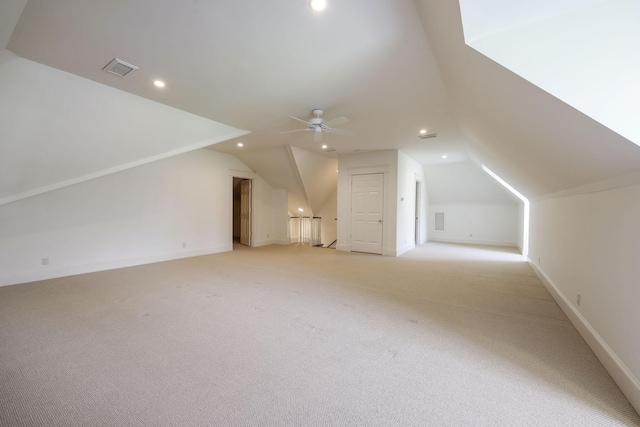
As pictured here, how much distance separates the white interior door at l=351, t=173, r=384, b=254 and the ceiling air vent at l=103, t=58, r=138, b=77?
4979 millimetres

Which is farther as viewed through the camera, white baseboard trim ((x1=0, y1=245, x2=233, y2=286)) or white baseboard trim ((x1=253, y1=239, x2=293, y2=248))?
white baseboard trim ((x1=253, y1=239, x2=293, y2=248))

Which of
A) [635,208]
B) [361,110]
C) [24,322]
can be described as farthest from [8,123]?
[635,208]

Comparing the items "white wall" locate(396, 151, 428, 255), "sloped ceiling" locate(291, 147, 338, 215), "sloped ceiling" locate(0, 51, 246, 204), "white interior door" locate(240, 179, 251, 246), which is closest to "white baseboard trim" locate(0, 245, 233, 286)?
"sloped ceiling" locate(0, 51, 246, 204)

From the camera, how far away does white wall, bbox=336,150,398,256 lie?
602 cm

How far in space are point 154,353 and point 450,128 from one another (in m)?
5.10

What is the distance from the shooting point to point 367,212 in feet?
20.9

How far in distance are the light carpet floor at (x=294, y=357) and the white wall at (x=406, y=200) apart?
2.61 metres

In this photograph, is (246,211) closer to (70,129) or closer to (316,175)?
(316,175)

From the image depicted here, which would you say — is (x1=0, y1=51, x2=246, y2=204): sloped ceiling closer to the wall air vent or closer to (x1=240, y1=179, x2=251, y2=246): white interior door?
(x1=240, y1=179, x2=251, y2=246): white interior door

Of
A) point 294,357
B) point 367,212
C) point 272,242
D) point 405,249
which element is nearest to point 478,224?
point 405,249

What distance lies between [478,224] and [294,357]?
8.31m

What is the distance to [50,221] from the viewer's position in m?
4.00

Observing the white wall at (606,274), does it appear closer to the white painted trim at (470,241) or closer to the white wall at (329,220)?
the white painted trim at (470,241)

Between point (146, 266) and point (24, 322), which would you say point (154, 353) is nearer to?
point (24, 322)
